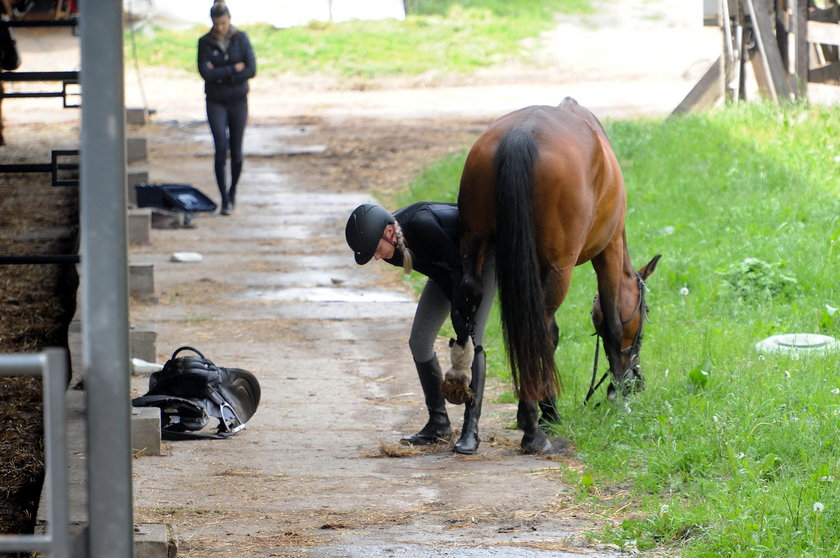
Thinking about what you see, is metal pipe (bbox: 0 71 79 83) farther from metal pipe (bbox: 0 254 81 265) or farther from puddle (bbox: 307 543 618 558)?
puddle (bbox: 307 543 618 558)

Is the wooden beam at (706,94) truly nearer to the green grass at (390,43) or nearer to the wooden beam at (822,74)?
the wooden beam at (822,74)

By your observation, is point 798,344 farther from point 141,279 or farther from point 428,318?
point 141,279

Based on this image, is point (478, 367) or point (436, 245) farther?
point (478, 367)

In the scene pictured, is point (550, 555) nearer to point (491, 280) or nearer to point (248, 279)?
point (491, 280)

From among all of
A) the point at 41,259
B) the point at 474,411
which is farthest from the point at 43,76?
the point at 474,411

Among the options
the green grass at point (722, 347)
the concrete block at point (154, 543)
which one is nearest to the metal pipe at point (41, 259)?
the concrete block at point (154, 543)

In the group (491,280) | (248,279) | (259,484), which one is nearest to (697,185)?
(248,279)

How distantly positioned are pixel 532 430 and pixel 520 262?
3.00 ft

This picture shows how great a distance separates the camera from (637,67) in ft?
78.8

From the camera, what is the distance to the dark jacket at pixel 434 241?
5621 millimetres

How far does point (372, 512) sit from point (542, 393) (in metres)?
1.29

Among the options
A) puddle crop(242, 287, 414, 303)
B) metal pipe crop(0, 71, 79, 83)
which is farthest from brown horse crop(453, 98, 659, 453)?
puddle crop(242, 287, 414, 303)

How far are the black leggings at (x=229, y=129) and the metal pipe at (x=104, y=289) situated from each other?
10.3 m

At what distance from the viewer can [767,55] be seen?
13.4m
